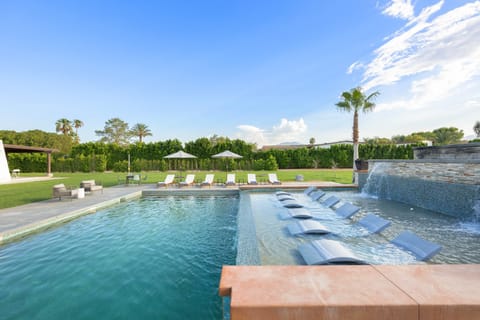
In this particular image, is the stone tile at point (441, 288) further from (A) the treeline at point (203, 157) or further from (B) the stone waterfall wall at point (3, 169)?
(B) the stone waterfall wall at point (3, 169)

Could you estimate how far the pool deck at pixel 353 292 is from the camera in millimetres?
1937

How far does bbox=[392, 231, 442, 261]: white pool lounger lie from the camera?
340 centimetres

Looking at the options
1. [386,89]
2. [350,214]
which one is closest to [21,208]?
[350,214]

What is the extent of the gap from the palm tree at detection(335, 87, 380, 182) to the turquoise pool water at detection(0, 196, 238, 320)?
1219 centimetres

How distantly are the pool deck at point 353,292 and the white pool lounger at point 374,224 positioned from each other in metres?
2.07

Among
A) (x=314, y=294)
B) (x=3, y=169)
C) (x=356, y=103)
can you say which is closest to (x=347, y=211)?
(x=314, y=294)

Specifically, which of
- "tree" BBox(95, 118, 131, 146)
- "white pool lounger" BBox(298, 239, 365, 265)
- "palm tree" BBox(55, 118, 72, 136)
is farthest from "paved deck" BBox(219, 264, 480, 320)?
"palm tree" BBox(55, 118, 72, 136)

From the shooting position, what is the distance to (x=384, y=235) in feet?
15.6

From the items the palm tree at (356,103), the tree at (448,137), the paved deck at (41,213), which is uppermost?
the tree at (448,137)

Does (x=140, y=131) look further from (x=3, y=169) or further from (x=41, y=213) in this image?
(x=41, y=213)

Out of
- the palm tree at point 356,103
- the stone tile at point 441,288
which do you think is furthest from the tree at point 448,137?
the stone tile at point 441,288

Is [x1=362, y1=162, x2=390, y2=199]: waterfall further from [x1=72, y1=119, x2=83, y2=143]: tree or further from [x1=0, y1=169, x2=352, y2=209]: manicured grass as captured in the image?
[x1=72, y1=119, x2=83, y2=143]: tree

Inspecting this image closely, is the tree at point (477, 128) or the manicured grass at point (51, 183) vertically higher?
the tree at point (477, 128)

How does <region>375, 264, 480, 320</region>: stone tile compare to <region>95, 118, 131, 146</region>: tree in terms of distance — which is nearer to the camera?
<region>375, 264, 480, 320</region>: stone tile
